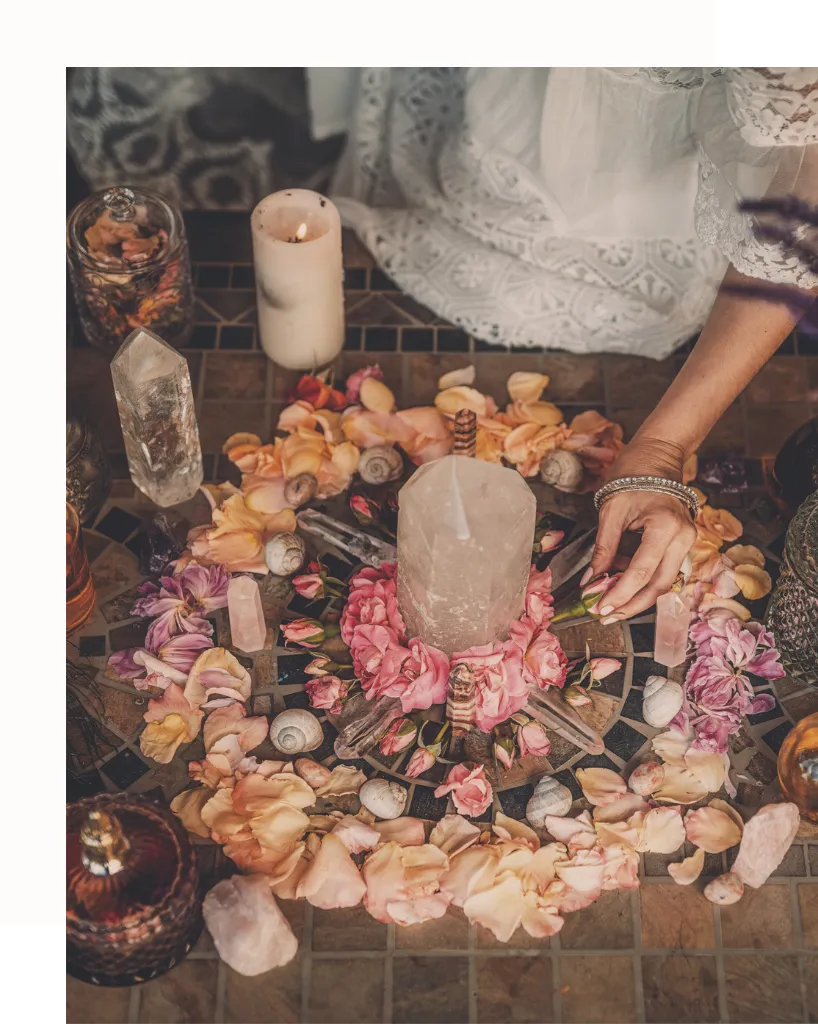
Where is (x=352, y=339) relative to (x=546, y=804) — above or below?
above

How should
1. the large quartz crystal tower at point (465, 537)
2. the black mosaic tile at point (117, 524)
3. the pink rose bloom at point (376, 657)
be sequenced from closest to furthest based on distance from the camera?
the large quartz crystal tower at point (465, 537) < the pink rose bloom at point (376, 657) < the black mosaic tile at point (117, 524)

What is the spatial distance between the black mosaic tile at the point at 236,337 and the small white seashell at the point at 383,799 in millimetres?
A: 389

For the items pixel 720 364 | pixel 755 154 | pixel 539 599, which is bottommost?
pixel 539 599

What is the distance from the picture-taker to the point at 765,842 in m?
0.68

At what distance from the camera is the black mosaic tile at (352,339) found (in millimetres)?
921

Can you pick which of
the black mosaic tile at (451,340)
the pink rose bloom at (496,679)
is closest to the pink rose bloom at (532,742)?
the pink rose bloom at (496,679)

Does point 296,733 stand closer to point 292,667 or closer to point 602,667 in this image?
point 292,667

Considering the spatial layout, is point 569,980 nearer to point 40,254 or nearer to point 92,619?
point 92,619

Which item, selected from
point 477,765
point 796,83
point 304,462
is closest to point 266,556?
point 304,462

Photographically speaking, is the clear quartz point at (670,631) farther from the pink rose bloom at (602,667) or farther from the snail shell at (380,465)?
the snail shell at (380,465)

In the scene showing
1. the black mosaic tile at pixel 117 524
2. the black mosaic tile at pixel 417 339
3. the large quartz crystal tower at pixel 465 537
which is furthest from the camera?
the black mosaic tile at pixel 417 339

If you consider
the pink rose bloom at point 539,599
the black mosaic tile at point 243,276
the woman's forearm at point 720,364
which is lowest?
the pink rose bloom at point 539,599

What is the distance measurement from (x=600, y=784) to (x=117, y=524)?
37 centimetres

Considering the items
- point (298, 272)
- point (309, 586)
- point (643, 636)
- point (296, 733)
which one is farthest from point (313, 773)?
point (298, 272)
